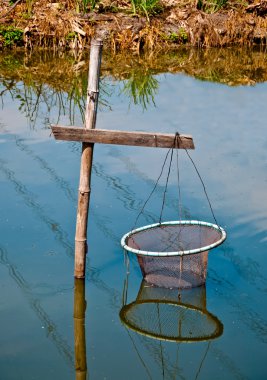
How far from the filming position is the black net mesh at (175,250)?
595 centimetres

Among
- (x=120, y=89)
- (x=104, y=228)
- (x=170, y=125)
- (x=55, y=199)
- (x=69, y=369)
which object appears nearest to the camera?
(x=69, y=369)

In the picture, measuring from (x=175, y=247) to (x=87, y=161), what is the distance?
1.06m

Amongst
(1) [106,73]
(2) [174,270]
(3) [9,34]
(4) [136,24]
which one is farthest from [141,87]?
(2) [174,270]

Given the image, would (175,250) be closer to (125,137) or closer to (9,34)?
(125,137)

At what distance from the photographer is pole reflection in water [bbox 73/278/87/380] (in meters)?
5.13

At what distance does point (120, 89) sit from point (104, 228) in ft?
16.5

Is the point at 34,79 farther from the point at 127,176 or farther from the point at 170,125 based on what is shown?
the point at 127,176

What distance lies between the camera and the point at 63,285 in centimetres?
609

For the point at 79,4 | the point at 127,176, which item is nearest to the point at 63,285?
the point at 127,176

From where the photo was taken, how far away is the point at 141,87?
39.1ft

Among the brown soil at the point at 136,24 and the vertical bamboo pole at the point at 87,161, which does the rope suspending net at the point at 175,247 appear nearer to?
the vertical bamboo pole at the point at 87,161

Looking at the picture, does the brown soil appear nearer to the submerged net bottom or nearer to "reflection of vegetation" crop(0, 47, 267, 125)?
"reflection of vegetation" crop(0, 47, 267, 125)

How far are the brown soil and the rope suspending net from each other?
27.6 ft

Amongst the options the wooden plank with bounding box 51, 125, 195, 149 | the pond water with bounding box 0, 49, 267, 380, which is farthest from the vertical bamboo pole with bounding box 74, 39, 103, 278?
the pond water with bounding box 0, 49, 267, 380
